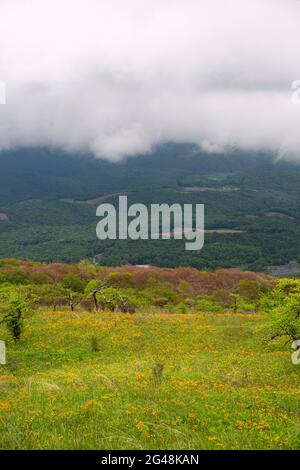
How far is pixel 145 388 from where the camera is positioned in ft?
64.7

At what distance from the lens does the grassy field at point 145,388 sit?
14.2 metres

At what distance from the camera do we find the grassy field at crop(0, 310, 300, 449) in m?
14.2

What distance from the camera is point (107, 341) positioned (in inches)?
1316

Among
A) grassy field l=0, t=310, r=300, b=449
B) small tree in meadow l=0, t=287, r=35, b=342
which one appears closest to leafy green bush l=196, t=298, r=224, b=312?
grassy field l=0, t=310, r=300, b=449

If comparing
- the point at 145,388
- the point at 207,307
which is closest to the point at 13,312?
the point at 145,388

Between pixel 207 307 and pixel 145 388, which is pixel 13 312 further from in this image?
pixel 207 307

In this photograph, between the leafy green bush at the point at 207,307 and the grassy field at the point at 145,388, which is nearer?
the grassy field at the point at 145,388

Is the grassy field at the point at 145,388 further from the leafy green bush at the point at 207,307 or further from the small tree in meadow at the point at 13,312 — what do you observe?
the leafy green bush at the point at 207,307

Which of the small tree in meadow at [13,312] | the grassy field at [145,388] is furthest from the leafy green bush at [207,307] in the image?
the small tree in meadow at [13,312]

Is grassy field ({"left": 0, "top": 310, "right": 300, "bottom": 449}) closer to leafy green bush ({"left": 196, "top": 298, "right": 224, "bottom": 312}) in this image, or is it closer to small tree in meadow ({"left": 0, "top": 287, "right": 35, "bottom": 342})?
small tree in meadow ({"left": 0, "top": 287, "right": 35, "bottom": 342})

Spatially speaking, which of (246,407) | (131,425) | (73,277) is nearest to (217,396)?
(246,407)

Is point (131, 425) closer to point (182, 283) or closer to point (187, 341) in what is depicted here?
point (187, 341)

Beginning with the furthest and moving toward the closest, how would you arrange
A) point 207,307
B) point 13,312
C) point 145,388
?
point 207,307
point 13,312
point 145,388

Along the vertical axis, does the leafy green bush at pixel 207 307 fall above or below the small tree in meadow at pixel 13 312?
below
